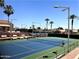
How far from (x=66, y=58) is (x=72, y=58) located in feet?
2.04

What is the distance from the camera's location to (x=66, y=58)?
2378 cm

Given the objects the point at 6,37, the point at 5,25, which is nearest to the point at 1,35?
the point at 6,37

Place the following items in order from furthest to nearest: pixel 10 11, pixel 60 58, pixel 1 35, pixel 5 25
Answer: pixel 10 11 → pixel 5 25 → pixel 1 35 → pixel 60 58

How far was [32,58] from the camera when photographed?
83.7 ft

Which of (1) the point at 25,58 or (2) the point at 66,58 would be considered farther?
(1) the point at 25,58

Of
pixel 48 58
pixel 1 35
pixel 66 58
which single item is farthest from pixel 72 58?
pixel 1 35

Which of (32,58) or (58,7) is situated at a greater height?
(58,7)

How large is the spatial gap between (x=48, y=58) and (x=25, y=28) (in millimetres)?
145095

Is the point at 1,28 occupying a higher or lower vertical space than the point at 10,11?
lower

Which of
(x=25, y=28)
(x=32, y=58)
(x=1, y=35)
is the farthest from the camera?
(x=25, y=28)

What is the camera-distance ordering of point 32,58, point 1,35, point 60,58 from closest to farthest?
point 60,58 < point 32,58 < point 1,35

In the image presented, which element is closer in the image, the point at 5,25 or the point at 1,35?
the point at 1,35

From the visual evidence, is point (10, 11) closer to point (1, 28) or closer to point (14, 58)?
point (1, 28)

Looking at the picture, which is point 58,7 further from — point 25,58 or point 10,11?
point 10,11
